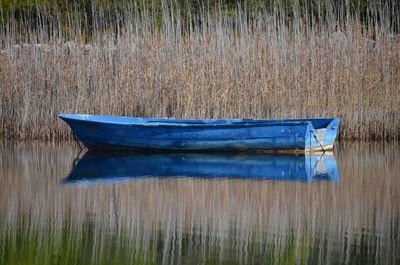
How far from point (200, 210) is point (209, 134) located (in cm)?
432

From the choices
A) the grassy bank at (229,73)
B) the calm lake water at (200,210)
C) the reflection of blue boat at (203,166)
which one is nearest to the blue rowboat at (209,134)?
the reflection of blue boat at (203,166)

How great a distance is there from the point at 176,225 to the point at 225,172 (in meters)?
3.08

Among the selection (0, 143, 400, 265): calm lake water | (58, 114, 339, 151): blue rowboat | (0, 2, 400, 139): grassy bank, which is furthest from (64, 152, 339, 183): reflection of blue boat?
(0, 2, 400, 139): grassy bank

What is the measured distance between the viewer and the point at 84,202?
7.47 m

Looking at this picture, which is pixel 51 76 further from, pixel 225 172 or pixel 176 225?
pixel 176 225

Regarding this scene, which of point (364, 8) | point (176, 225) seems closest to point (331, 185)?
point (176, 225)

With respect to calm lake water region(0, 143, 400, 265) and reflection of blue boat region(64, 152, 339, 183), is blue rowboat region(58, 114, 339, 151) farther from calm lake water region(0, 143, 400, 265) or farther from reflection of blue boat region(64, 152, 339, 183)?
calm lake water region(0, 143, 400, 265)

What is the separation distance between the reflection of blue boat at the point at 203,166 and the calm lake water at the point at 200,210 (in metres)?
0.01

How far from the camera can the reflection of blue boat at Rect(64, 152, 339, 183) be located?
911 cm

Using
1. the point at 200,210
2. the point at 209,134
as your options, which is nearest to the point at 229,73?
the point at 209,134

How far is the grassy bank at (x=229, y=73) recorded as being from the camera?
12445 mm

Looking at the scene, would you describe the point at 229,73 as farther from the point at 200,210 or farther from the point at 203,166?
the point at 200,210

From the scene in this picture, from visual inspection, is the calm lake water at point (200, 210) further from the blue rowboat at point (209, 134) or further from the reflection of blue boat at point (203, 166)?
the blue rowboat at point (209, 134)

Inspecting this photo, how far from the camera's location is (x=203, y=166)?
33.1 feet
